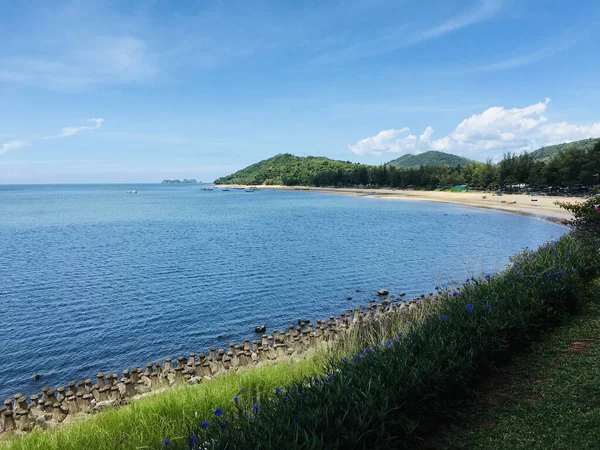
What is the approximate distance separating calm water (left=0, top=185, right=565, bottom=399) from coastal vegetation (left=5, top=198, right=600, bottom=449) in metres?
8.41

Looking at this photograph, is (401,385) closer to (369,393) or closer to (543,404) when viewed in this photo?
(369,393)

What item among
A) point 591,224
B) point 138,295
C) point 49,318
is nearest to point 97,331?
point 49,318

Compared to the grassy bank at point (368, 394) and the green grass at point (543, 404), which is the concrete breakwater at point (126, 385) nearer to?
the grassy bank at point (368, 394)

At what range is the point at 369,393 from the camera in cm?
474

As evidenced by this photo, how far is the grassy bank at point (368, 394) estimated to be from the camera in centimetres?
430

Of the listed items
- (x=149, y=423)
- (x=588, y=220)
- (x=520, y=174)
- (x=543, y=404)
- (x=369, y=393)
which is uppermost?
(x=520, y=174)

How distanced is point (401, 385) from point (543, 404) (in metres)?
1.95

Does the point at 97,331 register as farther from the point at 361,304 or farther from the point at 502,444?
the point at 502,444

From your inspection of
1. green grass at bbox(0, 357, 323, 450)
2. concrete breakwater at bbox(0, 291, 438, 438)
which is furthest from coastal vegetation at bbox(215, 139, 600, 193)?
green grass at bbox(0, 357, 323, 450)

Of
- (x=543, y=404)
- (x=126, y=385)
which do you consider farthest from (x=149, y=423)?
(x=126, y=385)

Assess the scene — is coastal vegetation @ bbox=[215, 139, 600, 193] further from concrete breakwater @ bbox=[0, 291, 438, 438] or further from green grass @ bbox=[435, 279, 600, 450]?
green grass @ bbox=[435, 279, 600, 450]

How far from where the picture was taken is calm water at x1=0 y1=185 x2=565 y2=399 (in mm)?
17781

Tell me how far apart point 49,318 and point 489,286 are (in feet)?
68.3

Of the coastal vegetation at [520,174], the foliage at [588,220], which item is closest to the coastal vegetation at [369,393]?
the foliage at [588,220]
